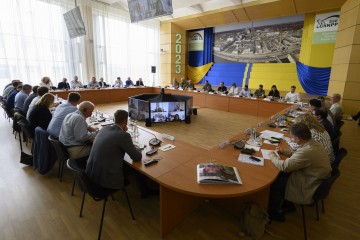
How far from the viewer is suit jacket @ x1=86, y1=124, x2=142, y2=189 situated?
6.45 ft

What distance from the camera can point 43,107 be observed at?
11.0 ft

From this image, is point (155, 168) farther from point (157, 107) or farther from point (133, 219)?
point (157, 107)

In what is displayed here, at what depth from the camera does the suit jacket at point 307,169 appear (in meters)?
1.93

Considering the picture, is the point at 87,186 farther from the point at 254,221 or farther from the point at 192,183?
the point at 254,221

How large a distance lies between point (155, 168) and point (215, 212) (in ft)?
3.14

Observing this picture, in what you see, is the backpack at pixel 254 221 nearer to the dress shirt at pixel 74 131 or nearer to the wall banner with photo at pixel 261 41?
the dress shirt at pixel 74 131

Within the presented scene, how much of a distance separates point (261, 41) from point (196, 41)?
13.4ft

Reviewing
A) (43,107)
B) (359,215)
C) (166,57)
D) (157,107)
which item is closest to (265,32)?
(166,57)

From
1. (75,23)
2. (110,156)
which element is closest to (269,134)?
(110,156)

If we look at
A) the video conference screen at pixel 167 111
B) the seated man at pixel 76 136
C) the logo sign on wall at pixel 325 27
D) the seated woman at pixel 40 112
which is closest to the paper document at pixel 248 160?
the seated man at pixel 76 136

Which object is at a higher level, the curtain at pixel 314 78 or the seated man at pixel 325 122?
the curtain at pixel 314 78

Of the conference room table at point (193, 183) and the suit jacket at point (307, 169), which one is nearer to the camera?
the conference room table at point (193, 183)

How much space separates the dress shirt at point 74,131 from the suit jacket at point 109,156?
0.69 metres

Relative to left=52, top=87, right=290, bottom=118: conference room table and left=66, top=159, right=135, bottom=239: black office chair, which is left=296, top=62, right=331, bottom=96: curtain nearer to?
left=52, top=87, right=290, bottom=118: conference room table
